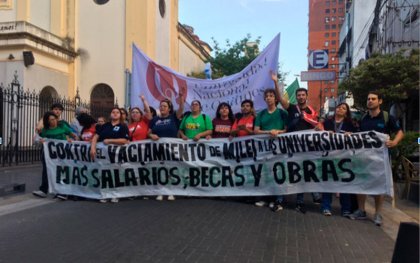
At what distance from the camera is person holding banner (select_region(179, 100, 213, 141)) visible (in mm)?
7734

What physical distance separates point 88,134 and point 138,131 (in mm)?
1057

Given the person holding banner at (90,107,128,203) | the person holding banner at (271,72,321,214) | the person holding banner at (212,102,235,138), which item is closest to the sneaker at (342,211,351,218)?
the person holding banner at (271,72,321,214)

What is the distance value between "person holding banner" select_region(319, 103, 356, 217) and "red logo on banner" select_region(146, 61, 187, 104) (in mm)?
3551

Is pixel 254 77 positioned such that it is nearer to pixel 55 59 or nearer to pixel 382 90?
pixel 382 90

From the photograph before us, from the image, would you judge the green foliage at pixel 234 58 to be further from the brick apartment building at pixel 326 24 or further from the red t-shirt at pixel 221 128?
the brick apartment building at pixel 326 24

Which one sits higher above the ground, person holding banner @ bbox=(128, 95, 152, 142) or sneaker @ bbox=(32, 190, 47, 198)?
person holding banner @ bbox=(128, 95, 152, 142)

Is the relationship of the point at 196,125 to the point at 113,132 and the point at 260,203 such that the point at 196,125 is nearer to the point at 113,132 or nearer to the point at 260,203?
the point at 113,132

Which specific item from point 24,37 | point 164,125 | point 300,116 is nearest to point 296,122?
point 300,116

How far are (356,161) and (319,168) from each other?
0.57 meters

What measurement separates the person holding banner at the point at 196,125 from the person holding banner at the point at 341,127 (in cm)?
196

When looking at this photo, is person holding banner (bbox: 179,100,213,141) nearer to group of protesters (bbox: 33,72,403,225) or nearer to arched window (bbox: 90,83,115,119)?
group of protesters (bbox: 33,72,403,225)

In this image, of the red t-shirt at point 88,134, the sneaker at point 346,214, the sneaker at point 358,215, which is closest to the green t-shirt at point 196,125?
the red t-shirt at point 88,134

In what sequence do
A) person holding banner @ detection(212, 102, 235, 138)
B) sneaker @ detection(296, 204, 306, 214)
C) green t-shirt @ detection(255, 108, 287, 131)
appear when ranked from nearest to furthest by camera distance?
1. sneaker @ detection(296, 204, 306, 214)
2. green t-shirt @ detection(255, 108, 287, 131)
3. person holding banner @ detection(212, 102, 235, 138)

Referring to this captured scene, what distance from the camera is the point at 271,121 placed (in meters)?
7.26
